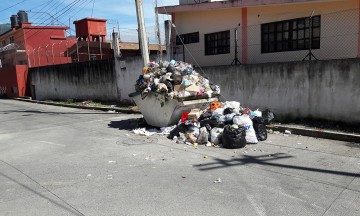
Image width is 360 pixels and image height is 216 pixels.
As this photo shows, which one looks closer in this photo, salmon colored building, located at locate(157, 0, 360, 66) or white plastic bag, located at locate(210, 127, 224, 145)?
white plastic bag, located at locate(210, 127, 224, 145)

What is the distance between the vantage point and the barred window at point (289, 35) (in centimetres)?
1109

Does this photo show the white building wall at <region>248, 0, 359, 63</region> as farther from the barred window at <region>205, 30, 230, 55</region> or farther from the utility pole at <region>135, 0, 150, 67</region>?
A: the utility pole at <region>135, 0, 150, 67</region>

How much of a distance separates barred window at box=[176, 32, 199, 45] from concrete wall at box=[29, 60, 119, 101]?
12.0 ft

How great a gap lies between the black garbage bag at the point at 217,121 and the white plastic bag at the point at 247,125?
1.15 feet

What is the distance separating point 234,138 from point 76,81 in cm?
1474

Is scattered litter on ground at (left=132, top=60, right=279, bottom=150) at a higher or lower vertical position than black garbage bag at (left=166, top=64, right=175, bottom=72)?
lower

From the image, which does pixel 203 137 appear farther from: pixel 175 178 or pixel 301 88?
pixel 301 88

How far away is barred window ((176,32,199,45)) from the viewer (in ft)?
49.8

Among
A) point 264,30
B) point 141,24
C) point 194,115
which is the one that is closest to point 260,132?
point 194,115

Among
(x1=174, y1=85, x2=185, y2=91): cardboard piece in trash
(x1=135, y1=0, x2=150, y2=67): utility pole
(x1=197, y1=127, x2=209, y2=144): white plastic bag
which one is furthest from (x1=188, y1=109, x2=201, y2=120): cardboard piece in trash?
(x1=135, y1=0, x2=150, y2=67): utility pole

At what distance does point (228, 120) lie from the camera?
8.33 meters

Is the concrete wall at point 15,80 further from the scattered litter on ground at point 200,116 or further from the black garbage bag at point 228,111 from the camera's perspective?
the black garbage bag at point 228,111

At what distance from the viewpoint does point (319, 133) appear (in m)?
8.11

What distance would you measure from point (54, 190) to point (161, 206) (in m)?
1.84
